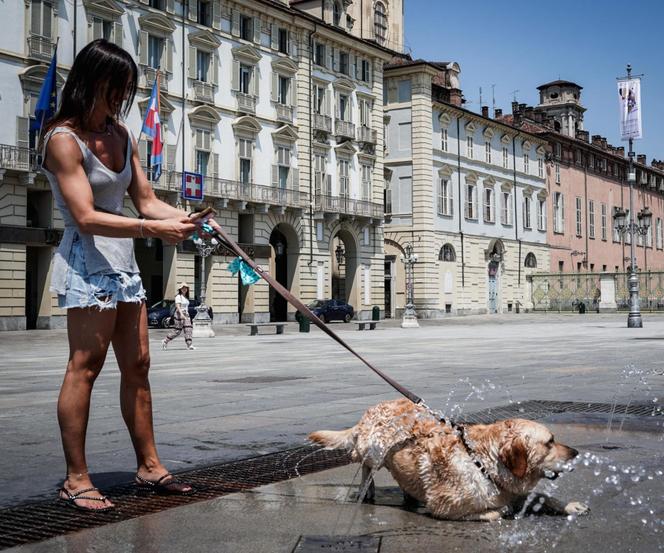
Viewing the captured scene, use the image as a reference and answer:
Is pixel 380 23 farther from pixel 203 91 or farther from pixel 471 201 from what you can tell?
pixel 203 91

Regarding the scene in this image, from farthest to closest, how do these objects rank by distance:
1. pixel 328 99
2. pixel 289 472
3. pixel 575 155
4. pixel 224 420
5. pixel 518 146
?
pixel 575 155, pixel 518 146, pixel 328 99, pixel 224 420, pixel 289 472

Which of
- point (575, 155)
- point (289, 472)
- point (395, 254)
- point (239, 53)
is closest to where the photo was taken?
point (289, 472)

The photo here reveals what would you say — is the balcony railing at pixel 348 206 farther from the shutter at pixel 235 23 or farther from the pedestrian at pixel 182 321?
the pedestrian at pixel 182 321

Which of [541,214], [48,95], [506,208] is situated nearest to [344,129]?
[506,208]

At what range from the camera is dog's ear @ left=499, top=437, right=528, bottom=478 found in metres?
3.78

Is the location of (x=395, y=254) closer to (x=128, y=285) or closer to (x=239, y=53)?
(x=239, y=53)

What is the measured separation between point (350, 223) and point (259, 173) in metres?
7.27

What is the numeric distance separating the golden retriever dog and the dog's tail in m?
0.11

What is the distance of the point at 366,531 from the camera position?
367 centimetres

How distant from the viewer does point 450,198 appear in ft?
174

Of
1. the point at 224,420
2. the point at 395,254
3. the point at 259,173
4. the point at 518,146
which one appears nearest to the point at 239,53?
the point at 259,173

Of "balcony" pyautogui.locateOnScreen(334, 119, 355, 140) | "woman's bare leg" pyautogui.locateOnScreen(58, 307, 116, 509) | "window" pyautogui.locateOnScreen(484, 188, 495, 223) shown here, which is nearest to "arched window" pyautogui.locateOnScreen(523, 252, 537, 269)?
"window" pyautogui.locateOnScreen(484, 188, 495, 223)

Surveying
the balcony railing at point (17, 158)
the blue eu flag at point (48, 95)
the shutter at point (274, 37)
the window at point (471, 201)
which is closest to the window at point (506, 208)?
the window at point (471, 201)

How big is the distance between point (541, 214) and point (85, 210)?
6195cm
